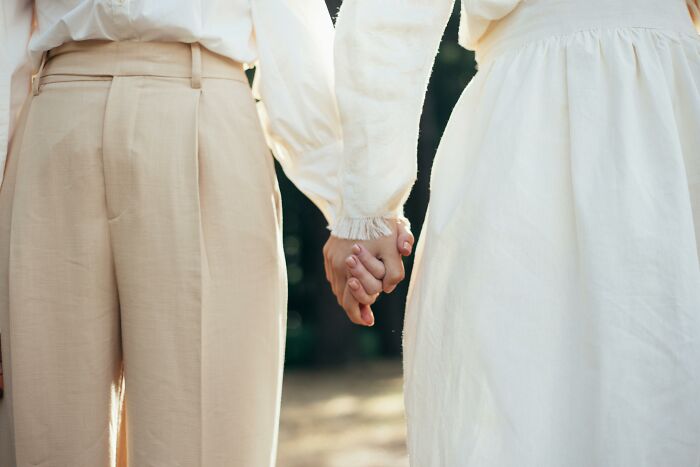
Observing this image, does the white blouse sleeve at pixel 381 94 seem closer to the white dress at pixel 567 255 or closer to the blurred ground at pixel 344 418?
the white dress at pixel 567 255

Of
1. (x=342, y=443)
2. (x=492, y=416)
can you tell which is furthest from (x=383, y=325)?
(x=492, y=416)

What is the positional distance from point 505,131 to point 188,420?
0.82m

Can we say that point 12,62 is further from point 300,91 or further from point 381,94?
point 381,94

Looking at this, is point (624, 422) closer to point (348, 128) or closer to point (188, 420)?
point (348, 128)

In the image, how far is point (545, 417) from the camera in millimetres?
1359

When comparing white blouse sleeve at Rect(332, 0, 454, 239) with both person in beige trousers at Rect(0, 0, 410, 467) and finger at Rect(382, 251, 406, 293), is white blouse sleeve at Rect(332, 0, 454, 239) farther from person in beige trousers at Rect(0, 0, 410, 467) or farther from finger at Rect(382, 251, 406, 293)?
person in beige trousers at Rect(0, 0, 410, 467)

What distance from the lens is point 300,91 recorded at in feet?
6.37

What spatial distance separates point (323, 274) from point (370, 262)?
614cm

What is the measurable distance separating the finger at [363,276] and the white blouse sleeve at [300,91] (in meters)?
0.27

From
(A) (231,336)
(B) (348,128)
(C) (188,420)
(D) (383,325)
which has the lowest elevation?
(D) (383,325)

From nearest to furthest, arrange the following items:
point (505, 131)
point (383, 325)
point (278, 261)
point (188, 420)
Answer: point (505, 131), point (188, 420), point (278, 261), point (383, 325)

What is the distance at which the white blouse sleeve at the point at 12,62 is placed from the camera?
1881 mm

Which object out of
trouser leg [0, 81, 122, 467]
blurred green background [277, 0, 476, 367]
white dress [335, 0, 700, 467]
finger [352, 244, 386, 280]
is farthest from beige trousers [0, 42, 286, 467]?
blurred green background [277, 0, 476, 367]

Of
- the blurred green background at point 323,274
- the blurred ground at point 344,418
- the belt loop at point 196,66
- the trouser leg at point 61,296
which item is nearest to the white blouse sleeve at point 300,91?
the belt loop at point 196,66
